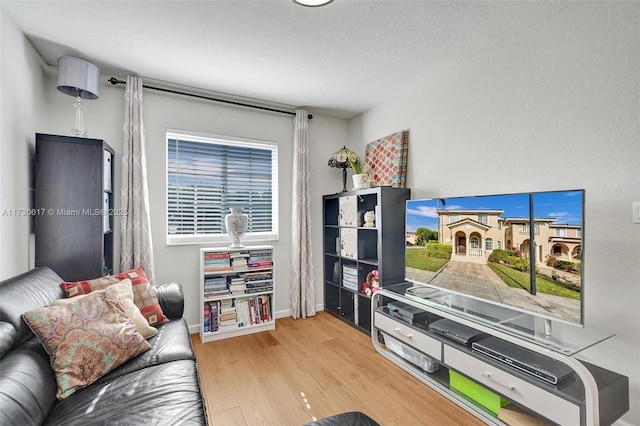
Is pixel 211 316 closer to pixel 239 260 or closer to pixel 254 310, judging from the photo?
pixel 254 310

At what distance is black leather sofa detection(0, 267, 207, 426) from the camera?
1.16 m

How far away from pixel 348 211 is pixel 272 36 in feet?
5.95

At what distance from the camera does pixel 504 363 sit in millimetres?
1662

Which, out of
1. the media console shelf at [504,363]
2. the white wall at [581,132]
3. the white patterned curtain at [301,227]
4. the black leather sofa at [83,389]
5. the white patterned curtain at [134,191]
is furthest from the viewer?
the white patterned curtain at [301,227]

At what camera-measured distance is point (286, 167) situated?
140 inches

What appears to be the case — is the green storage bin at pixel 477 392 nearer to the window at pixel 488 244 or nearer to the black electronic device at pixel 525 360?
the black electronic device at pixel 525 360

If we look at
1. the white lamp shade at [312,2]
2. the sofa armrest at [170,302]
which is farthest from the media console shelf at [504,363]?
the white lamp shade at [312,2]

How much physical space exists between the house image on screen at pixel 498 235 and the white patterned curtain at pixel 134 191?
2.55 meters

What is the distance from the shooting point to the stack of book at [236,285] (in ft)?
9.93

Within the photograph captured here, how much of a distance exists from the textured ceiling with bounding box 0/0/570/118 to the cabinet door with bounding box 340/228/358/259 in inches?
59.6

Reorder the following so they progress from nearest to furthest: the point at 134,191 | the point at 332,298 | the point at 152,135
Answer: the point at 134,191 < the point at 152,135 < the point at 332,298

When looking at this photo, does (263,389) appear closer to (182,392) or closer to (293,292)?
(182,392)

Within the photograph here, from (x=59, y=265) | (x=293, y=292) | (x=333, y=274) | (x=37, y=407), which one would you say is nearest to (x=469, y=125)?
(x=333, y=274)

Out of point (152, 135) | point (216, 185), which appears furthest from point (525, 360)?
point (152, 135)
